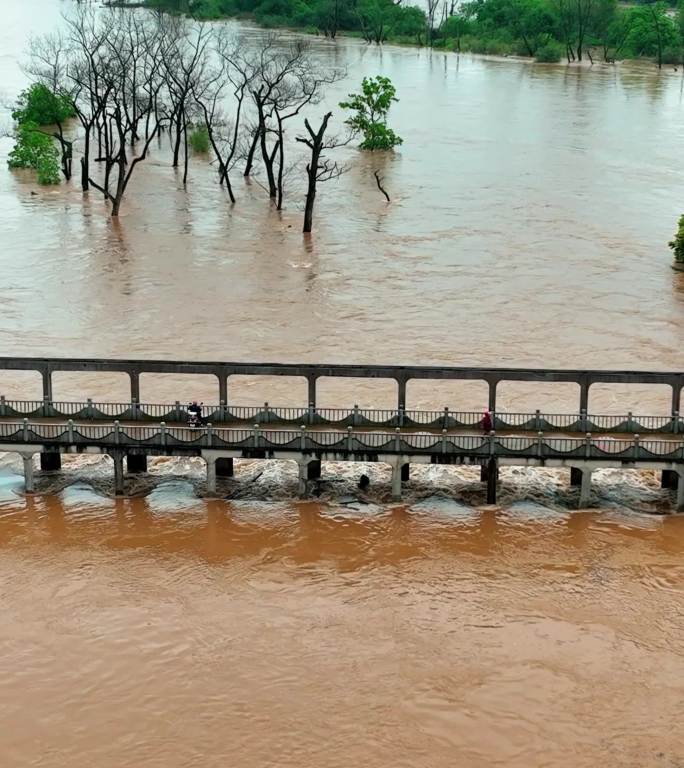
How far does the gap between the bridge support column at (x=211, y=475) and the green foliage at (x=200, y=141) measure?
207 feet

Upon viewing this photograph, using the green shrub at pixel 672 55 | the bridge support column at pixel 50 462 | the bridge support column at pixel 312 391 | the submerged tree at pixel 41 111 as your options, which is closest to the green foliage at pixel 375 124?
the submerged tree at pixel 41 111

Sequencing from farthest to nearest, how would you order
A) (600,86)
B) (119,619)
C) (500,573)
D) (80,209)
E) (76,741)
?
(600,86) → (80,209) → (500,573) → (119,619) → (76,741)

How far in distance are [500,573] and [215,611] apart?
7.69 meters

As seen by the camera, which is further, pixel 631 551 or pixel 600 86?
pixel 600 86

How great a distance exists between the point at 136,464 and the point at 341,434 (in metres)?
6.97

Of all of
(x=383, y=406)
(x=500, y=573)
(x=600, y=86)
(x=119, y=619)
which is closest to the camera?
(x=119, y=619)

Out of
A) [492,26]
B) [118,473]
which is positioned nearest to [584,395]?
[118,473]

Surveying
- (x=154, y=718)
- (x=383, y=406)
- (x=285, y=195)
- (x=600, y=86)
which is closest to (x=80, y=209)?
(x=285, y=195)

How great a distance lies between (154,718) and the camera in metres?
25.6

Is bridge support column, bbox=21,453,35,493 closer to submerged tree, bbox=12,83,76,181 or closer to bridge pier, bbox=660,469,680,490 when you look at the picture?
bridge pier, bbox=660,469,680,490

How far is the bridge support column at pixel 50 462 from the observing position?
125ft

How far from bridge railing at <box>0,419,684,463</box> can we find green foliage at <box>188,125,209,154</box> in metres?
62.4

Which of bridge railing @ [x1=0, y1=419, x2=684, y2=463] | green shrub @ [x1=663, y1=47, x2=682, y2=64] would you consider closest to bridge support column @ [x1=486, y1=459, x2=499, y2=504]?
bridge railing @ [x1=0, y1=419, x2=684, y2=463]

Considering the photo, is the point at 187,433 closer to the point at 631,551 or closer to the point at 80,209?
the point at 631,551
